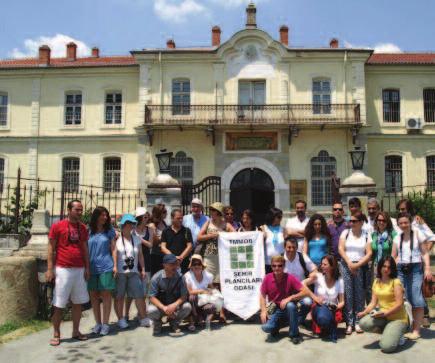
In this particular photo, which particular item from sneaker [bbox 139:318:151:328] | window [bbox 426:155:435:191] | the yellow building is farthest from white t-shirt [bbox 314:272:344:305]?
window [bbox 426:155:435:191]

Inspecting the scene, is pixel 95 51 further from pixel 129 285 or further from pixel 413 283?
pixel 413 283

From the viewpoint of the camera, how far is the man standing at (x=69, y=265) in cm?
611

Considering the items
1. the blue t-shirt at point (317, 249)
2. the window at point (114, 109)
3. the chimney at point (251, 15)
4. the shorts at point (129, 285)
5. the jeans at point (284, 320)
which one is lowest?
the jeans at point (284, 320)

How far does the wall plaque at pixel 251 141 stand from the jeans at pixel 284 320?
15.5 meters

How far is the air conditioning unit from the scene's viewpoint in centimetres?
2183

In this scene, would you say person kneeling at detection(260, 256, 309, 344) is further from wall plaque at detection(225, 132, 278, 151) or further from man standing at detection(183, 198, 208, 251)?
wall plaque at detection(225, 132, 278, 151)

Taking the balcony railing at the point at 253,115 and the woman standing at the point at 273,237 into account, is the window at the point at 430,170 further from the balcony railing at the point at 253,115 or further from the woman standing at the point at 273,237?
the woman standing at the point at 273,237

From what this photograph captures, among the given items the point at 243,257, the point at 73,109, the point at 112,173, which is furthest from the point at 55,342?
the point at 73,109

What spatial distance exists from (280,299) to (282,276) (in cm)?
31

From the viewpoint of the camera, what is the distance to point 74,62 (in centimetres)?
2431

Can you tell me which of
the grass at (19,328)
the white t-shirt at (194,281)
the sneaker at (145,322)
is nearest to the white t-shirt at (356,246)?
the white t-shirt at (194,281)

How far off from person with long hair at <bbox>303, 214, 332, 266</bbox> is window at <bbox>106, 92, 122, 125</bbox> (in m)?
17.6

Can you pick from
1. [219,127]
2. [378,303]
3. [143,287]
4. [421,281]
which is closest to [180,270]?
[143,287]

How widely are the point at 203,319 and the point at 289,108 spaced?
15818 mm
